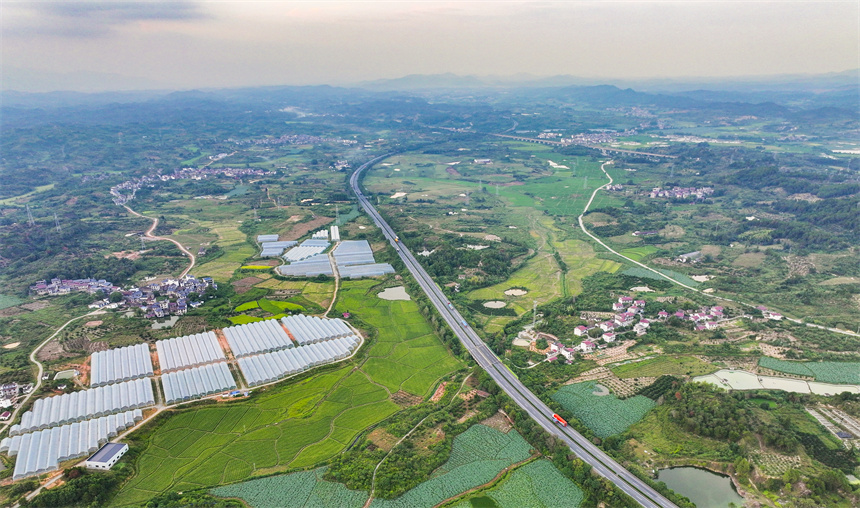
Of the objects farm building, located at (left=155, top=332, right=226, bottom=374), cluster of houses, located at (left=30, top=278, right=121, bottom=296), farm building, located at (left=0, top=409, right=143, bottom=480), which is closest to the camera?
farm building, located at (left=0, top=409, right=143, bottom=480)

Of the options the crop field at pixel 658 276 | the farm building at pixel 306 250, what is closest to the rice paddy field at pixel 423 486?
the crop field at pixel 658 276

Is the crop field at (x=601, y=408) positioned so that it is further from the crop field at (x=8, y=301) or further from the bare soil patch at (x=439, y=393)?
the crop field at (x=8, y=301)

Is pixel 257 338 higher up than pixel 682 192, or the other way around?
pixel 682 192

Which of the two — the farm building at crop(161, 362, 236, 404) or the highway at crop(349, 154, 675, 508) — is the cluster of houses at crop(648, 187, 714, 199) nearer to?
the highway at crop(349, 154, 675, 508)

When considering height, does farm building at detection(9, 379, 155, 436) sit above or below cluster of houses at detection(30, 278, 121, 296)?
above

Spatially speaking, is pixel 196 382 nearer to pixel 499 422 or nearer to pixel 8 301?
pixel 499 422

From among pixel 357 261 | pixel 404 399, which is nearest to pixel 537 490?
pixel 404 399

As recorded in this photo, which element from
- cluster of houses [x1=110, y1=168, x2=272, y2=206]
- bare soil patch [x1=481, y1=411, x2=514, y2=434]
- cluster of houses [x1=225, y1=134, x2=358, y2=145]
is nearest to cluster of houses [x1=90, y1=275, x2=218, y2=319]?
bare soil patch [x1=481, y1=411, x2=514, y2=434]
